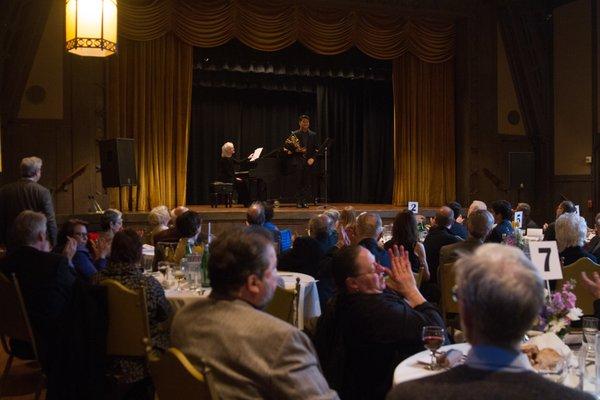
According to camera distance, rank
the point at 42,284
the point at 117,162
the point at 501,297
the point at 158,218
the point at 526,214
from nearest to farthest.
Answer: the point at 501,297 → the point at 42,284 → the point at 158,218 → the point at 526,214 → the point at 117,162

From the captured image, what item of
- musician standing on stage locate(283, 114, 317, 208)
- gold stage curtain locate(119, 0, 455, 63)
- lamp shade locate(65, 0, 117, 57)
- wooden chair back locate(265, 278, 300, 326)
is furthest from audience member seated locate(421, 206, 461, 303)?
gold stage curtain locate(119, 0, 455, 63)

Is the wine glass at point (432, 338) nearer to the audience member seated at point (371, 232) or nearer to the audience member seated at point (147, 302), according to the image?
the audience member seated at point (147, 302)

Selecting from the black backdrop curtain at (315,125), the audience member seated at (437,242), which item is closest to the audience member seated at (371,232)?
the audience member seated at (437,242)

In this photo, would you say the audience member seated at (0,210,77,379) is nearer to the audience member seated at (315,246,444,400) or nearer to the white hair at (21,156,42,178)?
the audience member seated at (315,246,444,400)

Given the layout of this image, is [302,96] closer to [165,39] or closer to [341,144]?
[341,144]

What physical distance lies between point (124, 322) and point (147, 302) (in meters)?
0.15

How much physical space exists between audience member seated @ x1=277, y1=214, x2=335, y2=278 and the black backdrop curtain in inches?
355

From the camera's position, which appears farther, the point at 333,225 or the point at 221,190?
the point at 221,190

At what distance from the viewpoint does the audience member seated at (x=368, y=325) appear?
2.68m

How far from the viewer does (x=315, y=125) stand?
15.0m

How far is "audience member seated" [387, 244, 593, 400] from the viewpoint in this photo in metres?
1.33

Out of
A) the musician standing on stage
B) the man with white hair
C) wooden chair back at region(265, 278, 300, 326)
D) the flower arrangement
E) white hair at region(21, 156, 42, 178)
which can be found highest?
the musician standing on stage

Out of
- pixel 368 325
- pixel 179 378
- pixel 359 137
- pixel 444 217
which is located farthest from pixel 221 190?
pixel 179 378

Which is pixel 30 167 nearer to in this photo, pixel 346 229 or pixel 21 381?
pixel 21 381
